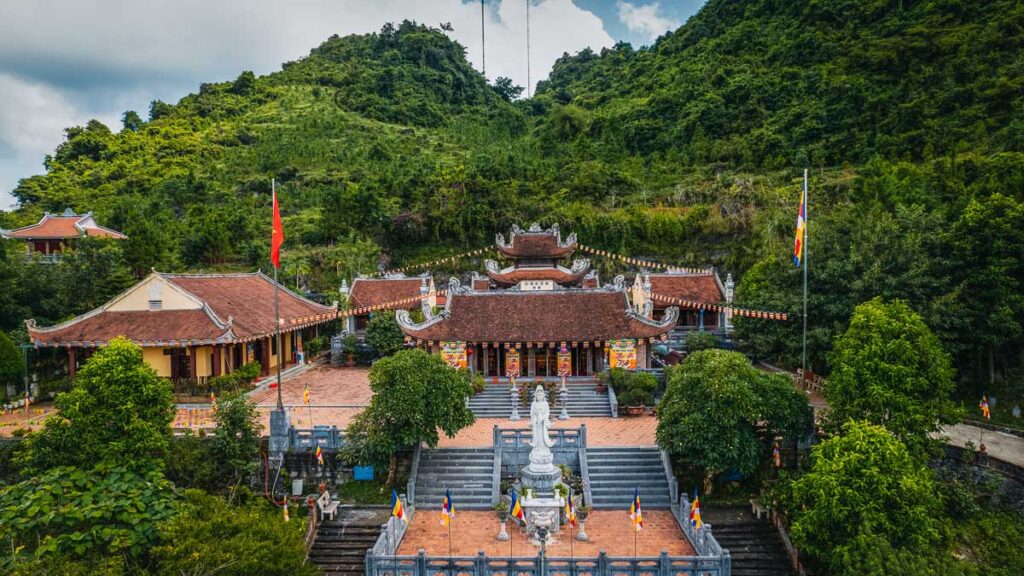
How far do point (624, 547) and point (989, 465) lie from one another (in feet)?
31.6

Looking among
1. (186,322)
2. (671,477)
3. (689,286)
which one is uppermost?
(689,286)

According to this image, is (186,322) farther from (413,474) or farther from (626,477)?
(626,477)

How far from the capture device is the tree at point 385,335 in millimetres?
26562

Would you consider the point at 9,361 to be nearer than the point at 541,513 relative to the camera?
No

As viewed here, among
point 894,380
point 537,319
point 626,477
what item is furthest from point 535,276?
point 894,380

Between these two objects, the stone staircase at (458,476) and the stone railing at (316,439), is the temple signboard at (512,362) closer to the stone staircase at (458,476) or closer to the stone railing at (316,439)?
the stone staircase at (458,476)

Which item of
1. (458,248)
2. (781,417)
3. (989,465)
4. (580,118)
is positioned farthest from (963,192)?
(580,118)

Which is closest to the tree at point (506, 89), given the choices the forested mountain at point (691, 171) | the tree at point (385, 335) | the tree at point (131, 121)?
the forested mountain at point (691, 171)

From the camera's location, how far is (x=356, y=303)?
3098cm

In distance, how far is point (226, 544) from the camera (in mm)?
10508

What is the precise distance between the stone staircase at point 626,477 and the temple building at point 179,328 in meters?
11.0

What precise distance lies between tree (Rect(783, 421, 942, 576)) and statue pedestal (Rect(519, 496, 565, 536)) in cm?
504

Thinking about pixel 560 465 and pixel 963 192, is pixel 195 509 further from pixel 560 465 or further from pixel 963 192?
pixel 963 192

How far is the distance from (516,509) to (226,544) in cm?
577
